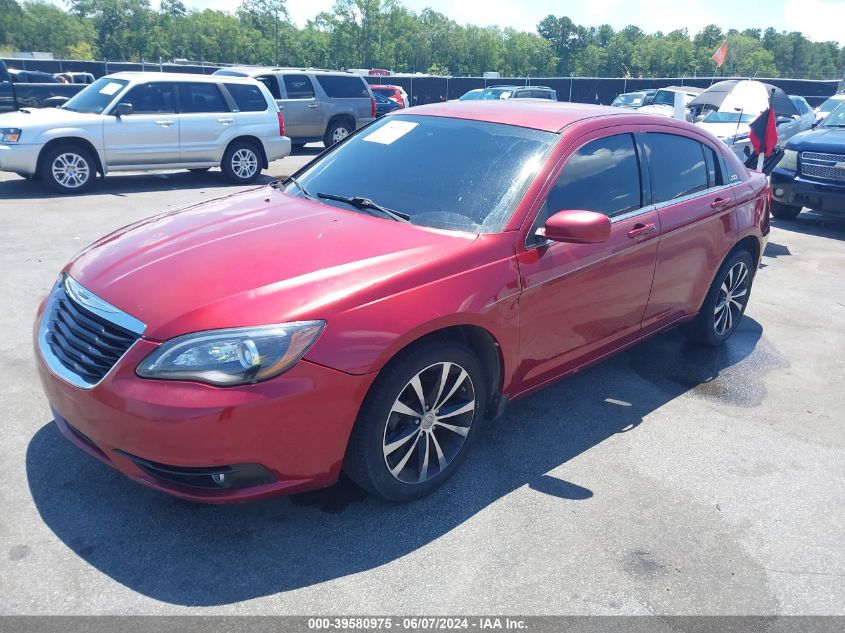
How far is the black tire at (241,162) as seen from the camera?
11.7 meters

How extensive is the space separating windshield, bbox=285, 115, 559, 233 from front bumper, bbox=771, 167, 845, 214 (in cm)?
729

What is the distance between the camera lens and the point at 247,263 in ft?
10.2

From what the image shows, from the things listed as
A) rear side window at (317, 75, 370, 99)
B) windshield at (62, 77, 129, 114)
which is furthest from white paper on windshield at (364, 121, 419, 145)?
rear side window at (317, 75, 370, 99)

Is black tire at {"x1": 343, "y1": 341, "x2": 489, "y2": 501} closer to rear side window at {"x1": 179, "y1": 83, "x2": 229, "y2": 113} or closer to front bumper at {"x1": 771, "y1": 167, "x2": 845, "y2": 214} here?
front bumper at {"x1": 771, "y1": 167, "x2": 845, "y2": 214}

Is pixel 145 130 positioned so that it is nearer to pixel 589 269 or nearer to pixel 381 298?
pixel 589 269

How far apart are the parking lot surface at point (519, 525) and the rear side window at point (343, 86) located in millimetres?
12501

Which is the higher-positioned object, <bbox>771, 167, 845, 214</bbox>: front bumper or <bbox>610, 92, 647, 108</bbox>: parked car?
<bbox>610, 92, 647, 108</bbox>: parked car

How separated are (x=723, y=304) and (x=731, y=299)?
13 centimetres

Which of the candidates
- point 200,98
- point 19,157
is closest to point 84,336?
point 19,157

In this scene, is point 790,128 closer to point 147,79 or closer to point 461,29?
point 147,79

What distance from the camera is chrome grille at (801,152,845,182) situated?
9.30 meters

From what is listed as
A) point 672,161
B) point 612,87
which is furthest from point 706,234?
point 612,87

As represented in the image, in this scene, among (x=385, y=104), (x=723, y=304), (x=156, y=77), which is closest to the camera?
(x=723, y=304)

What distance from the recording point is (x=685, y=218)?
176 inches
